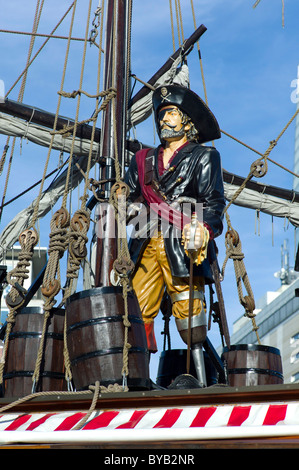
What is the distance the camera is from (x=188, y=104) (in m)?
7.43

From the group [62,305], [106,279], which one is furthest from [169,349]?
[62,305]

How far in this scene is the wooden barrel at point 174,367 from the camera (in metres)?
8.17

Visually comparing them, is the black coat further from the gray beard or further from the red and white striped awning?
the red and white striped awning

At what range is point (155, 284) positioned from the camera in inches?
282

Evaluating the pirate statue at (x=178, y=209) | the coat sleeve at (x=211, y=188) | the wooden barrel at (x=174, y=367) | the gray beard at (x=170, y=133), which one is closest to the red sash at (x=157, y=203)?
the pirate statue at (x=178, y=209)

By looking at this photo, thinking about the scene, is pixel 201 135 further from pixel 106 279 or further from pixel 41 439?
pixel 41 439

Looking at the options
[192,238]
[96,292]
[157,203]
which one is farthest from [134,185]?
[96,292]

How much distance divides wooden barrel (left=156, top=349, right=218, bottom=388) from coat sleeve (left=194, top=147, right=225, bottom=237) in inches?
69.2

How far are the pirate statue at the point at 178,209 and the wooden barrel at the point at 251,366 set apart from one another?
0.69 metres

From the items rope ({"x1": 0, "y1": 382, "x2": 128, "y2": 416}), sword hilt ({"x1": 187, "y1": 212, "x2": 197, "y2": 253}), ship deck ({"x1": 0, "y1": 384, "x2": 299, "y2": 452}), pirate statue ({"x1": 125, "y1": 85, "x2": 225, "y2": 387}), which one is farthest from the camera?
pirate statue ({"x1": 125, "y1": 85, "x2": 225, "y2": 387})

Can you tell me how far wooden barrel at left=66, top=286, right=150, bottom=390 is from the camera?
603cm

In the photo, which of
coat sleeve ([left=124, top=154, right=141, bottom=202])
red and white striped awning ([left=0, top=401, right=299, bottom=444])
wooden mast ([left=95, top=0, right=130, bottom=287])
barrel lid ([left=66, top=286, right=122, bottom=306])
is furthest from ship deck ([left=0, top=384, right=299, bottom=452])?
coat sleeve ([left=124, top=154, right=141, bottom=202])

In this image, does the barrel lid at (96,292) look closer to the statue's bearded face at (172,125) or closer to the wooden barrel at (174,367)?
the statue's bearded face at (172,125)

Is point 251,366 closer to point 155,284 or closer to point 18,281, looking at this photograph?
point 155,284
